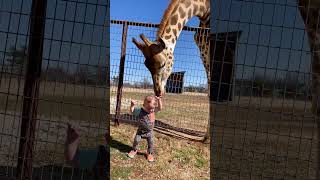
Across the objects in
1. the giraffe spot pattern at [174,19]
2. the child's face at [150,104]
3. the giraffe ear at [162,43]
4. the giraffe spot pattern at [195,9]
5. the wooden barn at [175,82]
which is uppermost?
the giraffe spot pattern at [195,9]

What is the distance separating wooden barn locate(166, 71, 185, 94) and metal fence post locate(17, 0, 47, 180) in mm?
3252

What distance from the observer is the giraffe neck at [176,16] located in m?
5.63

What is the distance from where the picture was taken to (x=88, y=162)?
12.7ft

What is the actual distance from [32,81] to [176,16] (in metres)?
2.94

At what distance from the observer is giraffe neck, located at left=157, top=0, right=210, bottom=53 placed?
18.5 feet

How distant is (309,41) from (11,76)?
2.37 m

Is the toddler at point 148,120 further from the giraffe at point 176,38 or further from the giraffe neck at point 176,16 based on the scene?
the giraffe neck at point 176,16

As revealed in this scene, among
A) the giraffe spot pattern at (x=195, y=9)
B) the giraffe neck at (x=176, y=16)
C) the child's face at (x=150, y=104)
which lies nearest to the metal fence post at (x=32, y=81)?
the child's face at (x=150, y=104)

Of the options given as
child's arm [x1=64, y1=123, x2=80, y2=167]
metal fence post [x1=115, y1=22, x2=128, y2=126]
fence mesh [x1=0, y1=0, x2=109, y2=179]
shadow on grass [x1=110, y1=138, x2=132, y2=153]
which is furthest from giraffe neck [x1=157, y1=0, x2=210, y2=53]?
child's arm [x1=64, y1=123, x2=80, y2=167]

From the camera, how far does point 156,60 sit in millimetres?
5223

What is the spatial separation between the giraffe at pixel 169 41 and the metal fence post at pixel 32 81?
6.76 ft

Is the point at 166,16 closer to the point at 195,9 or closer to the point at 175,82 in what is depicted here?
the point at 195,9

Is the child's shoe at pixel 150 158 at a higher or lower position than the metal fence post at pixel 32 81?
lower

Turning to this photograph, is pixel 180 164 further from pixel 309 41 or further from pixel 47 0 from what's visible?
pixel 47 0
